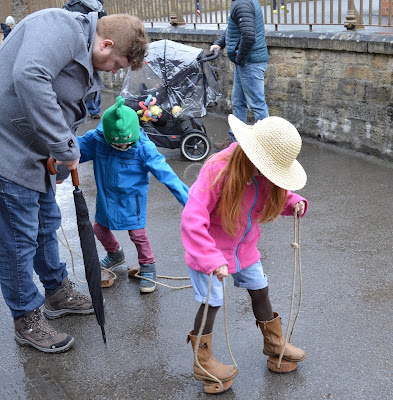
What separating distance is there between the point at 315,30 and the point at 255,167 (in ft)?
16.9

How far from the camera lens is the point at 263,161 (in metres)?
2.60

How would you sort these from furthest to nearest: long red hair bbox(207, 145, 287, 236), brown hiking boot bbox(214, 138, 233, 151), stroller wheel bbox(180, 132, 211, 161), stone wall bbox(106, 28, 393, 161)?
brown hiking boot bbox(214, 138, 233, 151) → stroller wheel bbox(180, 132, 211, 161) → stone wall bbox(106, 28, 393, 161) → long red hair bbox(207, 145, 287, 236)

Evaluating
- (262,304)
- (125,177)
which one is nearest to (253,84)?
(125,177)

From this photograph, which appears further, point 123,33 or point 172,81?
point 172,81

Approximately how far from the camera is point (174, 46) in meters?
7.14

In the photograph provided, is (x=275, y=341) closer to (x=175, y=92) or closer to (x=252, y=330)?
(x=252, y=330)

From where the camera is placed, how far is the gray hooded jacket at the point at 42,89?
270 centimetres

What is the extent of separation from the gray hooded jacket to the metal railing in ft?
14.6

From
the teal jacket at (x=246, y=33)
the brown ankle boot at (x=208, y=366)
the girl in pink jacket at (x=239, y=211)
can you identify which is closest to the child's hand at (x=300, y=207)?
the girl in pink jacket at (x=239, y=211)

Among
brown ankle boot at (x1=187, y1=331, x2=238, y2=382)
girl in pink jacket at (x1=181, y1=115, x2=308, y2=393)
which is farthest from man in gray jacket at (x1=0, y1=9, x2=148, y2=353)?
brown ankle boot at (x1=187, y1=331, x2=238, y2=382)

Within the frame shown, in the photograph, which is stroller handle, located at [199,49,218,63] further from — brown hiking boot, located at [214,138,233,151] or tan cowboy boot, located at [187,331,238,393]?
tan cowboy boot, located at [187,331,238,393]

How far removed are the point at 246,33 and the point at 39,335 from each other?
4.37 metres

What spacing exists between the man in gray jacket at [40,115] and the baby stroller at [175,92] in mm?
3657

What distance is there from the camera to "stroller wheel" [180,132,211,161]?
23.3 ft
